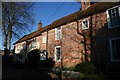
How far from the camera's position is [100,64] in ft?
51.9

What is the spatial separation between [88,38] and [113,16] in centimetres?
393

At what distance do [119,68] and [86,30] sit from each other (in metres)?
7.06

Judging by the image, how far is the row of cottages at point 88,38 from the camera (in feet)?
54.4

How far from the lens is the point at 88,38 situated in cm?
1941

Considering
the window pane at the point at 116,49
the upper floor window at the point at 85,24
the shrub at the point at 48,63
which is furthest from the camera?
the shrub at the point at 48,63

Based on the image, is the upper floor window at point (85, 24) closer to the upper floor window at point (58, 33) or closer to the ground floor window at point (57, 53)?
the upper floor window at point (58, 33)

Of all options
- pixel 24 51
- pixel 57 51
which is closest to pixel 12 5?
pixel 24 51

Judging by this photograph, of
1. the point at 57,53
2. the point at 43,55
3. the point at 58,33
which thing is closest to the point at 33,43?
the point at 43,55

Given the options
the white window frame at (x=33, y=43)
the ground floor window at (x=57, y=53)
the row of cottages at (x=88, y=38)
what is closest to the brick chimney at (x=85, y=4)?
the row of cottages at (x=88, y=38)

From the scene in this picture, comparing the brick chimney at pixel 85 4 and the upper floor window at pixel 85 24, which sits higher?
the brick chimney at pixel 85 4

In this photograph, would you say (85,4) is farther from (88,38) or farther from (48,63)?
(48,63)

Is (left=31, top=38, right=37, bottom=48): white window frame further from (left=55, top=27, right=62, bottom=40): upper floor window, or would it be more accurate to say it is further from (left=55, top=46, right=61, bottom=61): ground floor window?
(left=55, top=46, right=61, bottom=61): ground floor window

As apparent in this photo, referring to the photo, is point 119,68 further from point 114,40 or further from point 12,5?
point 12,5

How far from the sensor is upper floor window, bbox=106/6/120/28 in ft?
A: 53.9
